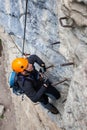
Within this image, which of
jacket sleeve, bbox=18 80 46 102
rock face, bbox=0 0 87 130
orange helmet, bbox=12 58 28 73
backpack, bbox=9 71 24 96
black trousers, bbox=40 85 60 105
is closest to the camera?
rock face, bbox=0 0 87 130

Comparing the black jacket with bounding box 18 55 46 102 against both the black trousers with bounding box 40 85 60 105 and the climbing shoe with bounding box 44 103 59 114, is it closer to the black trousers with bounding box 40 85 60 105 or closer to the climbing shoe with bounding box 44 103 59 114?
the black trousers with bounding box 40 85 60 105

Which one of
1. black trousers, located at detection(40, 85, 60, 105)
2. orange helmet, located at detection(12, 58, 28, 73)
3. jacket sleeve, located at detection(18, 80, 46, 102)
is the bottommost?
black trousers, located at detection(40, 85, 60, 105)

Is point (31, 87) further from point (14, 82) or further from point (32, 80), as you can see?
point (14, 82)

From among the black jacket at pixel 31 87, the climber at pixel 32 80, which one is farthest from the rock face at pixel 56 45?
the black jacket at pixel 31 87

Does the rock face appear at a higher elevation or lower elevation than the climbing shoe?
higher

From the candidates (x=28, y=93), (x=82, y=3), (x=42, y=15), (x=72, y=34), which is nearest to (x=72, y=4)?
(x=82, y=3)

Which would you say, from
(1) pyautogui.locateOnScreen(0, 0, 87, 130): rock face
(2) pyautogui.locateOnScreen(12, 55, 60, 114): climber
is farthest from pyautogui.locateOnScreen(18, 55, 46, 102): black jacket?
(1) pyautogui.locateOnScreen(0, 0, 87, 130): rock face

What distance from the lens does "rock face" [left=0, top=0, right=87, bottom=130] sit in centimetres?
552

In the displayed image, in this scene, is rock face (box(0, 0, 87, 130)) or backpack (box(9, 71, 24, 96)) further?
backpack (box(9, 71, 24, 96))

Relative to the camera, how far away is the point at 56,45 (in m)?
7.28

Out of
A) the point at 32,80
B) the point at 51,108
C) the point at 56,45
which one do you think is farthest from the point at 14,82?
the point at 51,108

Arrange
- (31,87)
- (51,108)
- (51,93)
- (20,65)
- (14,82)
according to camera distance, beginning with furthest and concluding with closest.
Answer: (51,108) → (51,93) → (14,82) → (31,87) → (20,65)

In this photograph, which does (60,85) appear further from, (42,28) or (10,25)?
(10,25)

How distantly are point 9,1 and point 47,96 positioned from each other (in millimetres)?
3005
